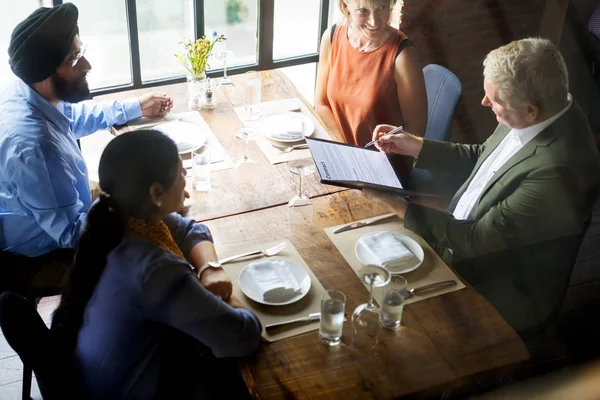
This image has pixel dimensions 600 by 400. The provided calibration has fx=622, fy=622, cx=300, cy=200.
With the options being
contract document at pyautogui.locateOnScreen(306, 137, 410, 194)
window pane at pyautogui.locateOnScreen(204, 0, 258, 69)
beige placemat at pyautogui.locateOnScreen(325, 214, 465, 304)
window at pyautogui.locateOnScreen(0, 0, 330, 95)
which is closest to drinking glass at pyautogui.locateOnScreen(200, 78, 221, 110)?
window at pyautogui.locateOnScreen(0, 0, 330, 95)

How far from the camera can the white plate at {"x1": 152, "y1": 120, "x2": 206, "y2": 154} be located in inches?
87.5

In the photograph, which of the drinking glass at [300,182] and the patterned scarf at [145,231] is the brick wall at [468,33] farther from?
the patterned scarf at [145,231]

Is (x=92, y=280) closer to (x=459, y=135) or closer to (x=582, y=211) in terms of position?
(x=582, y=211)

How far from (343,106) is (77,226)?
1249 millimetres

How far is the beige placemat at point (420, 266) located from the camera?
166cm

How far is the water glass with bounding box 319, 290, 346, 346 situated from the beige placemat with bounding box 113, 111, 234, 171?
0.83 meters

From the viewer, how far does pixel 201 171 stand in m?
2.03

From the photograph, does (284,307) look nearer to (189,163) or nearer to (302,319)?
(302,319)

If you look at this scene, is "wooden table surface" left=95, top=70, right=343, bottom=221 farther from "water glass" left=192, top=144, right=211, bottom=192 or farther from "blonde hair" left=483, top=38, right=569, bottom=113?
"blonde hair" left=483, top=38, right=569, bottom=113

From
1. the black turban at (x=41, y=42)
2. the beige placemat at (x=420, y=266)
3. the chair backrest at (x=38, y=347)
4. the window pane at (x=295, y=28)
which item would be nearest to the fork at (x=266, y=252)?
the beige placemat at (x=420, y=266)

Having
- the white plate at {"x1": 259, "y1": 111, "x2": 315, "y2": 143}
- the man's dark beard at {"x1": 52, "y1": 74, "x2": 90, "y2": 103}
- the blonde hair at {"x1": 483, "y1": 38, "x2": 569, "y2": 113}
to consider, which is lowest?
the white plate at {"x1": 259, "y1": 111, "x2": 315, "y2": 143}

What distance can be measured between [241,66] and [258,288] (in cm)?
203

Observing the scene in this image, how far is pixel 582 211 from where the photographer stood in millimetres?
1823

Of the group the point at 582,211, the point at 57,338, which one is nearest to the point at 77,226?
the point at 57,338
